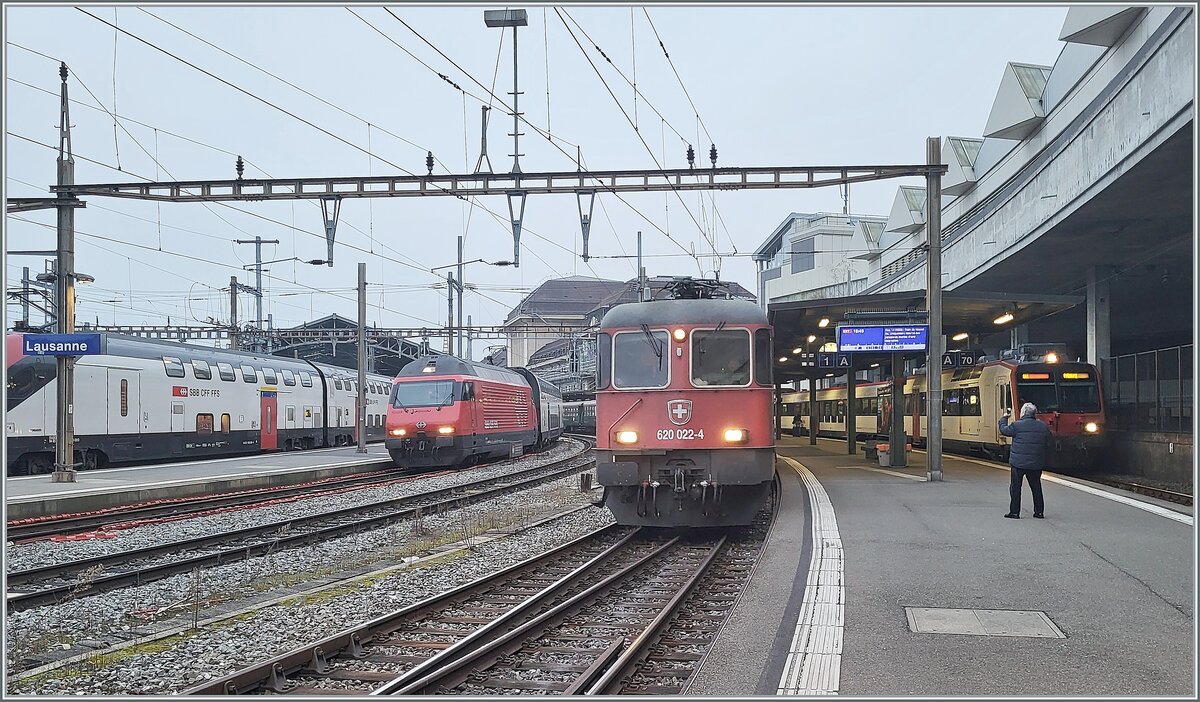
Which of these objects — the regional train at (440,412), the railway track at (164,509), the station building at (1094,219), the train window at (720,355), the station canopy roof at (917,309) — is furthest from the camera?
the regional train at (440,412)

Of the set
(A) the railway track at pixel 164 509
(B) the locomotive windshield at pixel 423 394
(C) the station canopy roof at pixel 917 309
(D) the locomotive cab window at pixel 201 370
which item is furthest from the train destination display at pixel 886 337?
(D) the locomotive cab window at pixel 201 370

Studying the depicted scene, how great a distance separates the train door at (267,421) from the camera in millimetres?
30047

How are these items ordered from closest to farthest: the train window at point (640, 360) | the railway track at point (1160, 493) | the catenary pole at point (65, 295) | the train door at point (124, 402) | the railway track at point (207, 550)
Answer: the railway track at point (207, 550) → the train window at point (640, 360) → the railway track at point (1160, 493) → the catenary pole at point (65, 295) → the train door at point (124, 402)

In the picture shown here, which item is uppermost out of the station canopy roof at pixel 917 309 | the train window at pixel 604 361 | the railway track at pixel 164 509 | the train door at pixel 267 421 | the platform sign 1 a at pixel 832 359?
the station canopy roof at pixel 917 309

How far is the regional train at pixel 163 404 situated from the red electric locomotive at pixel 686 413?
11896mm

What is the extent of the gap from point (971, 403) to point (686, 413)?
677 inches

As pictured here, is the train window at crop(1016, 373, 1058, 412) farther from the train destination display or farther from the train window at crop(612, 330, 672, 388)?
the train window at crop(612, 330, 672, 388)

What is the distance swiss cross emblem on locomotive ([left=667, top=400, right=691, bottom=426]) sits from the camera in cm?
1245

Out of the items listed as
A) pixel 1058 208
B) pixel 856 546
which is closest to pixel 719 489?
pixel 856 546

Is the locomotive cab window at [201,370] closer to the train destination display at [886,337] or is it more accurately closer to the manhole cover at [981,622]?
the train destination display at [886,337]

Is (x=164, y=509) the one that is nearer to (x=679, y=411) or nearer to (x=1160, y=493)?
(x=679, y=411)

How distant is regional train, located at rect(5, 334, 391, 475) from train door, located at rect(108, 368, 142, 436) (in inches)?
1.0

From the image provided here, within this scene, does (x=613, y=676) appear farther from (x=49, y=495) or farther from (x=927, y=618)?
(x=49, y=495)

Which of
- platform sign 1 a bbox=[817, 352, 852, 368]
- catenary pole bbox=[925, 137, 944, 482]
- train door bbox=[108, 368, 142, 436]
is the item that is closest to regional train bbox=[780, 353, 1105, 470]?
catenary pole bbox=[925, 137, 944, 482]
